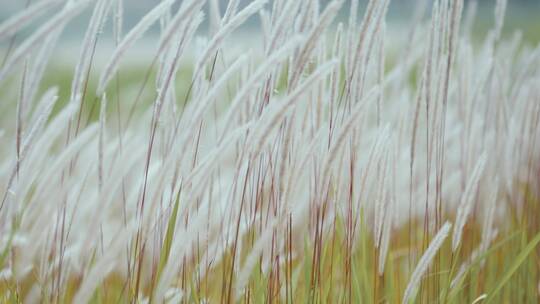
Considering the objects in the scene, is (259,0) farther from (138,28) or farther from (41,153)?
(41,153)

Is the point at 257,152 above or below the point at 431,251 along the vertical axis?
above

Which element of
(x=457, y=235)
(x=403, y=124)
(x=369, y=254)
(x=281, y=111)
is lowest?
(x=369, y=254)

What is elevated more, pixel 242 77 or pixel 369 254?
pixel 242 77

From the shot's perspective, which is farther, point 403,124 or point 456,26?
point 403,124

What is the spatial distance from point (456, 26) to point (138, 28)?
417mm

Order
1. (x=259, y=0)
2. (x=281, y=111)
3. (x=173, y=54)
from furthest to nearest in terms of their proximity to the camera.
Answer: (x=173, y=54)
(x=259, y=0)
(x=281, y=111)

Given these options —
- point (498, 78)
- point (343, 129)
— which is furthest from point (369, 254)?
point (343, 129)

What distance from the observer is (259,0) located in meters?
0.77

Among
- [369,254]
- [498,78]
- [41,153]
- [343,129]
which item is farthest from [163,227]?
[369,254]

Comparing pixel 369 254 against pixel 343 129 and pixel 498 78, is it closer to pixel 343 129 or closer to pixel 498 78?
pixel 498 78

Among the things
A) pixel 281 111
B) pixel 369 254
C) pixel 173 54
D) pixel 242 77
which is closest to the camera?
pixel 281 111

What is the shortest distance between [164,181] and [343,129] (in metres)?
0.18

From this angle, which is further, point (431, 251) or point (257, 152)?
point (431, 251)

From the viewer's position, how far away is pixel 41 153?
78 centimetres
